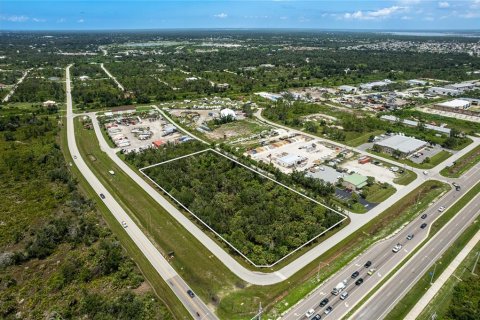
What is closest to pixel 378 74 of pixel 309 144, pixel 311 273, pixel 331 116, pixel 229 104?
pixel 331 116

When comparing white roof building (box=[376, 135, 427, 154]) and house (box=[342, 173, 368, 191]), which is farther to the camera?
white roof building (box=[376, 135, 427, 154])

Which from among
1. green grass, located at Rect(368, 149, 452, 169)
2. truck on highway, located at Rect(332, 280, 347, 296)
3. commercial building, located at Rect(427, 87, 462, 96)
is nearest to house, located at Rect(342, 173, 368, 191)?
green grass, located at Rect(368, 149, 452, 169)

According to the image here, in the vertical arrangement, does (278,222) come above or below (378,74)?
below

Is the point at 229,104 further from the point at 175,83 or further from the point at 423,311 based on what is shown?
the point at 423,311

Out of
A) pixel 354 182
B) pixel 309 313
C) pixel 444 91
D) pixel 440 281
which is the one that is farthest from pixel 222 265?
pixel 444 91

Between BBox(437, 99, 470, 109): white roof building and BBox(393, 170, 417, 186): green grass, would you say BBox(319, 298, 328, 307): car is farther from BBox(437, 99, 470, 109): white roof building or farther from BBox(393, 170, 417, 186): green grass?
BBox(437, 99, 470, 109): white roof building

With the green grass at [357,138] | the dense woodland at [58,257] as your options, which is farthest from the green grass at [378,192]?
the dense woodland at [58,257]
